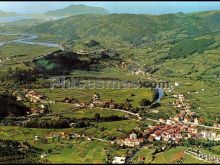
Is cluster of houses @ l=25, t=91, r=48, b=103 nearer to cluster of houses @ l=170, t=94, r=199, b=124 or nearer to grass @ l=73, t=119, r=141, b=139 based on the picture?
grass @ l=73, t=119, r=141, b=139

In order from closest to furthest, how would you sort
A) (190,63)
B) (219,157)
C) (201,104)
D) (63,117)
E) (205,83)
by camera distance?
(219,157)
(63,117)
(201,104)
(205,83)
(190,63)

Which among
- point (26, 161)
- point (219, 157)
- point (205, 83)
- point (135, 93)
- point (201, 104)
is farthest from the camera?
point (205, 83)

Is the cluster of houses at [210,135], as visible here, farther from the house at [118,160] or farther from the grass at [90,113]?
the house at [118,160]

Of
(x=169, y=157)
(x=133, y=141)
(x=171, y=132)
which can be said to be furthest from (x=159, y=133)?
(x=169, y=157)

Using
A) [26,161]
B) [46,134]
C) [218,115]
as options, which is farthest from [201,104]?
[26,161]

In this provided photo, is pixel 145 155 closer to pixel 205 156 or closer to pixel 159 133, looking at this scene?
pixel 205 156

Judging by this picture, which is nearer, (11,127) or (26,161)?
(26,161)

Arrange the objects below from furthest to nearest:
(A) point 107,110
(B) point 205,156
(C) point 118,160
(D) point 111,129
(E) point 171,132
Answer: (A) point 107,110 → (D) point 111,129 → (E) point 171,132 → (B) point 205,156 → (C) point 118,160

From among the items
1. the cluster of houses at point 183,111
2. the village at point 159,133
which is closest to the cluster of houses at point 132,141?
the village at point 159,133

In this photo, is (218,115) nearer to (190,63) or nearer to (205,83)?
(205,83)
